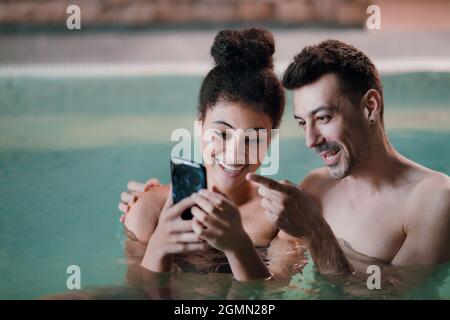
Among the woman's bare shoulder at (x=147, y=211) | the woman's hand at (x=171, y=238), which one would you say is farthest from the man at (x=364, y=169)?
the woman's bare shoulder at (x=147, y=211)

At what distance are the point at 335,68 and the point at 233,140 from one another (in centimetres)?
28

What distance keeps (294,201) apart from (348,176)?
0.30 metres

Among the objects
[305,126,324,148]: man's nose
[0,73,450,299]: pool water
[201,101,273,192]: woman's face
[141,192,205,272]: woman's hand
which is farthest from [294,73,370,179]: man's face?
[141,192,205,272]: woman's hand

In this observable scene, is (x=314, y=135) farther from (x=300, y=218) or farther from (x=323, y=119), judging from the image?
(x=300, y=218)

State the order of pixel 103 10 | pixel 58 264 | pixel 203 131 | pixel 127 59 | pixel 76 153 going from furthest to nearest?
pixel 103 10 < pixel 127 59 < pixel 76 153 < pixel 58 264 < pixel 203 131

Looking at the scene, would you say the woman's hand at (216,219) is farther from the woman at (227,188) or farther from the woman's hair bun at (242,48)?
the woman's hair bun at (242,48)

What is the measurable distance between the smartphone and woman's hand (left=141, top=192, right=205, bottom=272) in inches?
0.7

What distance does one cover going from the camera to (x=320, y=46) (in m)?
1.53

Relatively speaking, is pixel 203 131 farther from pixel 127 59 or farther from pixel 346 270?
pixel 127 59

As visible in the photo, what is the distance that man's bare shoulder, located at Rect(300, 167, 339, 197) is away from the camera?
5.52 feet

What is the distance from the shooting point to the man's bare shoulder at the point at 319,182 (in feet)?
5.52

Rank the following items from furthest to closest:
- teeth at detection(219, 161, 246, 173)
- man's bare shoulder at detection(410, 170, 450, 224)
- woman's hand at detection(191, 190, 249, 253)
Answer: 1. teeth at detection(219, 161, 246, 173)
2. man's bare shoulder at detection(410, 170, 450, 224)
3. woman's hand at detection(191, 190, 249, 253)

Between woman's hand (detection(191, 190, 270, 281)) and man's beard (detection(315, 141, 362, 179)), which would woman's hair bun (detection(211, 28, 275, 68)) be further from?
woman's hand (detection(191, 190, 270, 281))
